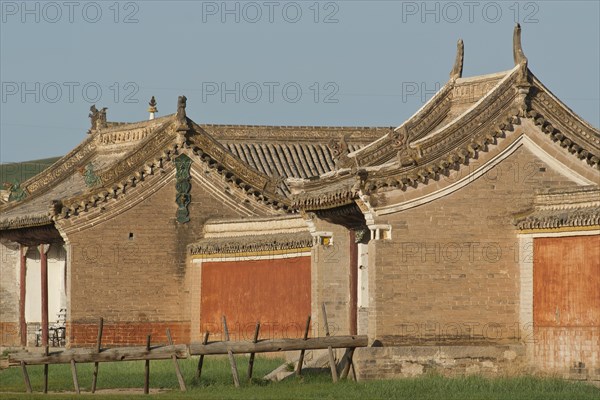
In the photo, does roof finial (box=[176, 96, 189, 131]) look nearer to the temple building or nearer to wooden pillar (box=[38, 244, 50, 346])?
the temple building

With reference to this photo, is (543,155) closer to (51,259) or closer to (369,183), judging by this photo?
(369,183)

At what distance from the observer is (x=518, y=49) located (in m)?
31.6

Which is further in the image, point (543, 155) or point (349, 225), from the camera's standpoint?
point (349, 225)

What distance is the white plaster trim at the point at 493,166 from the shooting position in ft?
98.8

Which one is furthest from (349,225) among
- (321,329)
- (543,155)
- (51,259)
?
(51,259)

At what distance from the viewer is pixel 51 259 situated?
4562 centimetres

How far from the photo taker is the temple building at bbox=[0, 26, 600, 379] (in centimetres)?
2967

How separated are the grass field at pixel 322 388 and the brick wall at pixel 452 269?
1.28 meters

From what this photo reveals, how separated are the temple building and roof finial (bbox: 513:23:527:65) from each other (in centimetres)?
5

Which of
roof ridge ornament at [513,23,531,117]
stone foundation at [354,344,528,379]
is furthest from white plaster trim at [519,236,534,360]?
roof ridge ornament at [513,23,531,117]

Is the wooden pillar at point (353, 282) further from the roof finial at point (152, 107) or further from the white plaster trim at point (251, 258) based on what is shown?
the roof finial at point (152, 107)

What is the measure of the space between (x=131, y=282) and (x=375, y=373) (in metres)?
11.9

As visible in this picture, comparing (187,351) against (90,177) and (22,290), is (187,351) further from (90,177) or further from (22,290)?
(22,290)

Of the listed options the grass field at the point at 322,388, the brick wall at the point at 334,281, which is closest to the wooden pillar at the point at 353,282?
the brick wall at the point at 334,281
